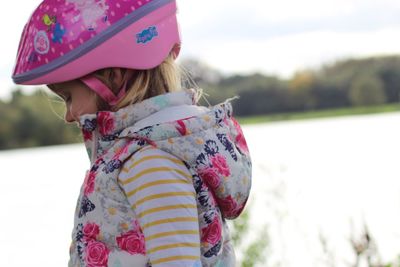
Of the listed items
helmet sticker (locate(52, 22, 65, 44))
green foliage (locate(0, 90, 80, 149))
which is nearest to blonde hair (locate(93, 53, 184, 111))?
helmet sticker (locate(52, 22, 65, 44))

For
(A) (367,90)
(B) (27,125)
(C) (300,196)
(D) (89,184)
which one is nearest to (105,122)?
(D) (89,184)

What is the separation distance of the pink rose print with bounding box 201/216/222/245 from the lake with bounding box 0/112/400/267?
4.17 ft

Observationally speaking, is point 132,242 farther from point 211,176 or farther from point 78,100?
point 78,100

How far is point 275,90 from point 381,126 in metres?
4.49

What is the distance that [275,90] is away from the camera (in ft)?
52.6

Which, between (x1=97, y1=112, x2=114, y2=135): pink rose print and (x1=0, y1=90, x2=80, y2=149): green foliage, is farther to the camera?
(x1=0, y1=90, x2=80, y2=149): green foliage

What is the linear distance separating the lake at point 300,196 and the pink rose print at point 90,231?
4.70 ft

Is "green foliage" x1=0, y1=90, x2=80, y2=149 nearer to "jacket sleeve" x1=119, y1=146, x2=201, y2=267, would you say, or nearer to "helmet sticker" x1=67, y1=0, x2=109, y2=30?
"helmet sticker" x1=67, y1=0, x2=109, y2=30

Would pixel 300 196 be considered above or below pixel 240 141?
below

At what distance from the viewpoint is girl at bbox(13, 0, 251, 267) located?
1.95 m

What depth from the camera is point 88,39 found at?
2039 millimetres

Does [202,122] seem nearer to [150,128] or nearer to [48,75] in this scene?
[150,128]

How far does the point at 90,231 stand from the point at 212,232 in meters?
0.27

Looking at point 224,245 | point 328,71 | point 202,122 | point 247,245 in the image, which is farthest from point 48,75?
point 328,71
